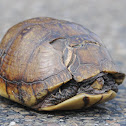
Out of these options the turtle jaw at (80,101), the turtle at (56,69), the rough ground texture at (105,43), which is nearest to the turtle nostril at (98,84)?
the turtle at (56,69)

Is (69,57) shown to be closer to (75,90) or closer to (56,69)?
(56,69)

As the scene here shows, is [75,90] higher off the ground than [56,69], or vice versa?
[56,69]

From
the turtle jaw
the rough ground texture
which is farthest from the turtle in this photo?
the rough ground texture

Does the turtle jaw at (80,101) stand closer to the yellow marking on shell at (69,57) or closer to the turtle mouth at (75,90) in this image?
the turtle mouth at (75,90)

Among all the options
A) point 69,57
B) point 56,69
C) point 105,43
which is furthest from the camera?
point 105,43

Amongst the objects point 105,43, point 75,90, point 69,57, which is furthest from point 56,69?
point 105,43

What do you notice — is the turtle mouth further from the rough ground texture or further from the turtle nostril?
the rough ground texture
